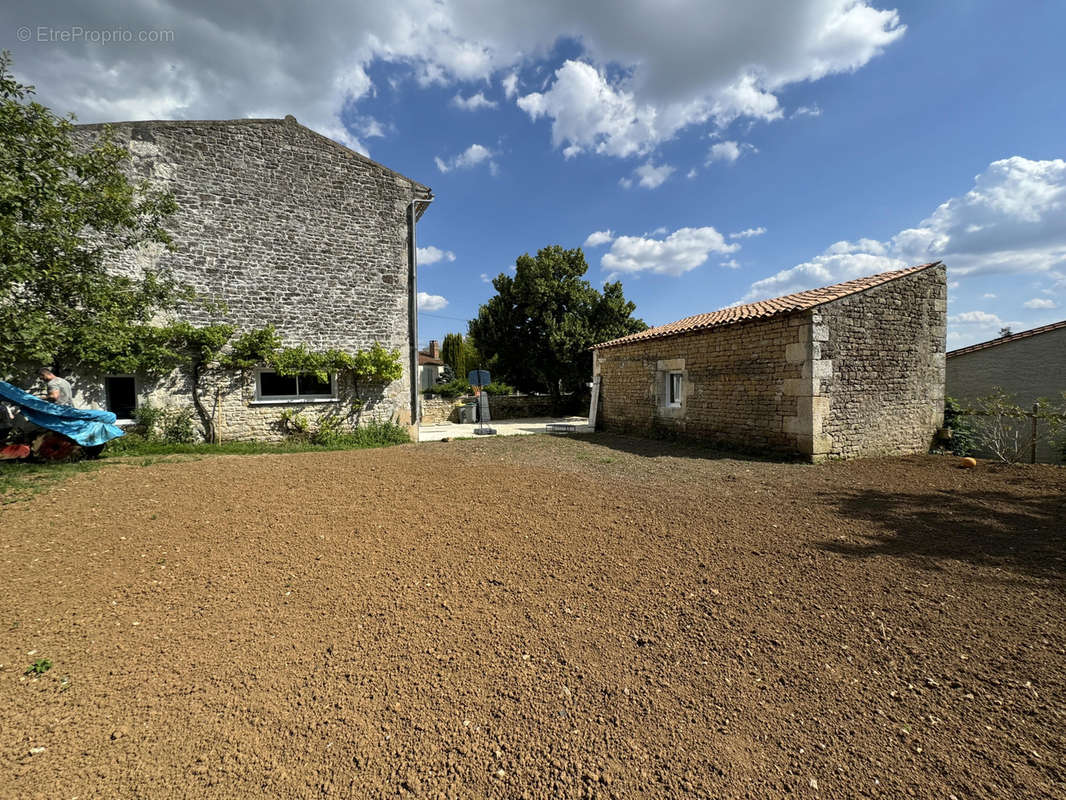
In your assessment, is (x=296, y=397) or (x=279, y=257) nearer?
(x=279, y=257)

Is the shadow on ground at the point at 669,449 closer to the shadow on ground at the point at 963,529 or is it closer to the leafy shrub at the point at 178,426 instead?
the shadow on ground at the point at 963,529

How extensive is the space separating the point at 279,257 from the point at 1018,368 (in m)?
18.8

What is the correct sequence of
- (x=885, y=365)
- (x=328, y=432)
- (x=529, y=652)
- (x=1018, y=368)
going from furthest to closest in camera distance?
(x=1018, y=368) → (x=328, y=432) → (x=885, y=365) → (x=529, y=652)

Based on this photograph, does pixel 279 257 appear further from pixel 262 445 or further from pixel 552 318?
pixel 552 318

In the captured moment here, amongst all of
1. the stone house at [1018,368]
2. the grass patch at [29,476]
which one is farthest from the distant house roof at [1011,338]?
the grass patch at [29,476]

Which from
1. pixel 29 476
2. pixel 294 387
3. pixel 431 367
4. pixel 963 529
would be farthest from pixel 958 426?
pixel 431 367

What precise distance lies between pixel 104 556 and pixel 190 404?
7.31 metres

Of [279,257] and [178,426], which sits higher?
[279,257]

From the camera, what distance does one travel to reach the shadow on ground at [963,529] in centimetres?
370

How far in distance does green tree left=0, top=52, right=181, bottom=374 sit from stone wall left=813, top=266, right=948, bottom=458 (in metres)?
12.6

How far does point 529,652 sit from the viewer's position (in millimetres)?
2461

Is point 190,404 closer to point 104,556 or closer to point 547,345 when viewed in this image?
point 104,556

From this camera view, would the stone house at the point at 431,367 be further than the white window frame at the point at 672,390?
Yes

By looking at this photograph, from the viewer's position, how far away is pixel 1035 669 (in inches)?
91.4
